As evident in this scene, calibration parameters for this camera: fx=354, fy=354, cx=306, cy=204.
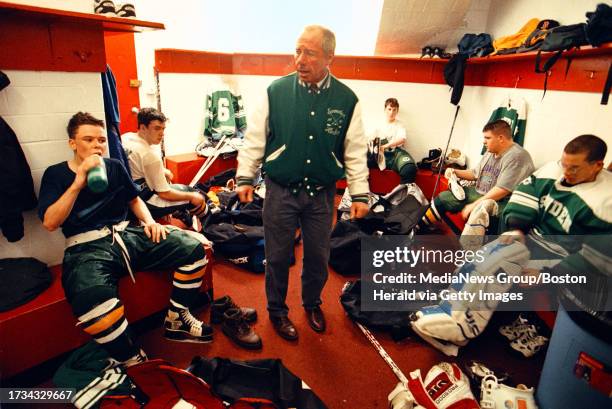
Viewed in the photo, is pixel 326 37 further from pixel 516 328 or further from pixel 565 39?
pixel 516 328

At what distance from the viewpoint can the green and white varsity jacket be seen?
1613 millimetres

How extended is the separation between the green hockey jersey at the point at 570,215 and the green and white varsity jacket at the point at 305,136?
39.2 inches

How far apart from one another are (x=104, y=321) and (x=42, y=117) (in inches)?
39.3

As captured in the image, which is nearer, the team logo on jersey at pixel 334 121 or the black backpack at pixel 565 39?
the team logo on jersey at pixel 334 121

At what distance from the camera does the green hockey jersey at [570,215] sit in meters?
1.62

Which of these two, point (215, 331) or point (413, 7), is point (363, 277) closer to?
point (215, 331)

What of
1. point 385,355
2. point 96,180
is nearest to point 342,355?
point 385,355

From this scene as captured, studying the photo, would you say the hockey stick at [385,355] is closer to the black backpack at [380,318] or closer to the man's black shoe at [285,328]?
the black backpack at [380,318]

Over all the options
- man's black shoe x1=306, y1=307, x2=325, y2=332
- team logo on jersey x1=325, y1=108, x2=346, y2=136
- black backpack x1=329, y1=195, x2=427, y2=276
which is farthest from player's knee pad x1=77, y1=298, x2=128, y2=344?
black backpack x1=329, y1=195, x2=427, y2=276

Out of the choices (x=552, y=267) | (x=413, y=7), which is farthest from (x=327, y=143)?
(x=413, y=7)

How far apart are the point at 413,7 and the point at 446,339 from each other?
3.49m

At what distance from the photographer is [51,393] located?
1467mm

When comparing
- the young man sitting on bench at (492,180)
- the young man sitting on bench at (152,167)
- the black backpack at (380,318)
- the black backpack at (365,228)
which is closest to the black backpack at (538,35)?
the young man sitting on bench at (492,180)

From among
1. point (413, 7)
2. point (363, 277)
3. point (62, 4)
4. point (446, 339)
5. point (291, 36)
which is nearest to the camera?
point (62, 4)
